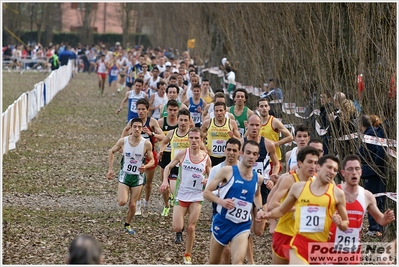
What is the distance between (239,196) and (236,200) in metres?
0.05

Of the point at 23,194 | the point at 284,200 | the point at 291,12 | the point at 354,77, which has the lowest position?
the point at 23,194

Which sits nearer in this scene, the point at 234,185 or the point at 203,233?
the point at 234,185

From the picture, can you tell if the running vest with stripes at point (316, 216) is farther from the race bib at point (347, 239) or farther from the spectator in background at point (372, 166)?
the spectator in background at point (372, 166)

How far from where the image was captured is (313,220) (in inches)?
340

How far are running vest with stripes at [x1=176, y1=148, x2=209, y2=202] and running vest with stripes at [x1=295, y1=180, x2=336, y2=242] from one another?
130 inches

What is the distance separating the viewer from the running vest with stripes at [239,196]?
387 inches

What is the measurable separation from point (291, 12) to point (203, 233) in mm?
6868

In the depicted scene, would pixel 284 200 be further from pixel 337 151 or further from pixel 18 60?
pixel 18 60

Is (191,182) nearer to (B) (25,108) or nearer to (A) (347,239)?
(A) (347,239)

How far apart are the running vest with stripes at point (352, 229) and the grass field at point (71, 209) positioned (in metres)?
2.84

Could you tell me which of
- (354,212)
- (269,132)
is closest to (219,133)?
(269,132)

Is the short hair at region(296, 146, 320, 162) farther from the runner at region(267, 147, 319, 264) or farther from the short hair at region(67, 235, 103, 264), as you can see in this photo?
the short hair at region(67, 235, 103, 264)

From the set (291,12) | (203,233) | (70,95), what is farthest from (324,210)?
(70,95)

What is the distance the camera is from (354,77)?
14523mm
